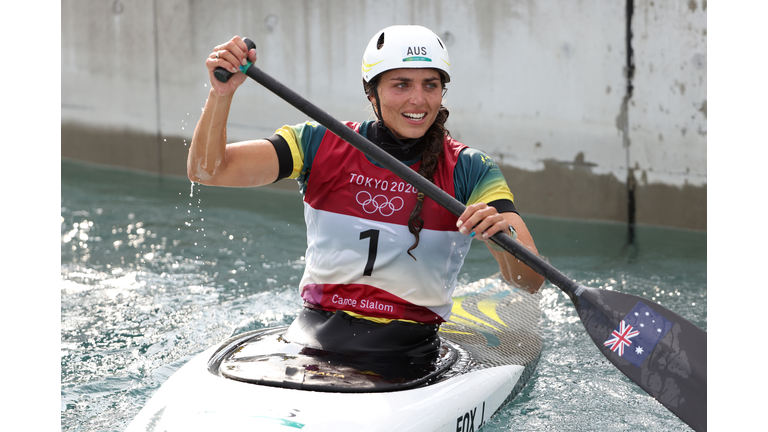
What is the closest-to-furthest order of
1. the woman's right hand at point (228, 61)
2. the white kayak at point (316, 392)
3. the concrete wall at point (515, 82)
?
1. the white kayak at point (316, 392)
2. the woman's right hand at point (228, 61)
3. the concrete wall at point (515, 82)

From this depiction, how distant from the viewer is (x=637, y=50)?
614 centimetres

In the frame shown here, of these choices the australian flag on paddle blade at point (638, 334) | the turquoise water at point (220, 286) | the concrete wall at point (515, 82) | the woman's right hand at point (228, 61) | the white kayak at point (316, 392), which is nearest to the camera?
the white kayak at point (316, 392)

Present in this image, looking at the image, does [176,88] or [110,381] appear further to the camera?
[176,88]

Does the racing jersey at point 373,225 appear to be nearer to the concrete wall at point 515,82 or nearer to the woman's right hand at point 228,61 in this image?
the woman's right hand at point 228,61

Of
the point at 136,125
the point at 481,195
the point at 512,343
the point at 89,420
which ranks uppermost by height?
the point at 136,125

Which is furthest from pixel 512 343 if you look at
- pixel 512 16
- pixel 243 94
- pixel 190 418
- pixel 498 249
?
pixel 243 94

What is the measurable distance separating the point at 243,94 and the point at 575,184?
3573mm

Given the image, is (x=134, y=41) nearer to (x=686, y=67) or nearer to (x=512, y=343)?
(x=686, y=67)

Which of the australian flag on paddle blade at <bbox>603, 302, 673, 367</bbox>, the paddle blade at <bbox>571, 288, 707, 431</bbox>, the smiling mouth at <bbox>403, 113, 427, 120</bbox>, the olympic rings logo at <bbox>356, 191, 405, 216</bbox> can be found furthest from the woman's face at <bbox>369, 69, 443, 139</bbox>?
the australian flag on paddle blade at <bbox>603, 302, 673, 367</bbox>

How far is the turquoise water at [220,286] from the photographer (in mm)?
3203

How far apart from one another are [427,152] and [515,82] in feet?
13.7

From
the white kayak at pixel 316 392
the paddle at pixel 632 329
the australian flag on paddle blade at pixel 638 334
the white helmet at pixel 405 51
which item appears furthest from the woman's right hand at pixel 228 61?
the australian flag on paddle blade at pixel 638 334

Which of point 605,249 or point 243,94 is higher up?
A: point 243,94

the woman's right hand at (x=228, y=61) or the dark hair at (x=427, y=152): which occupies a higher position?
the woman's right hand at (x=228, y=61)
